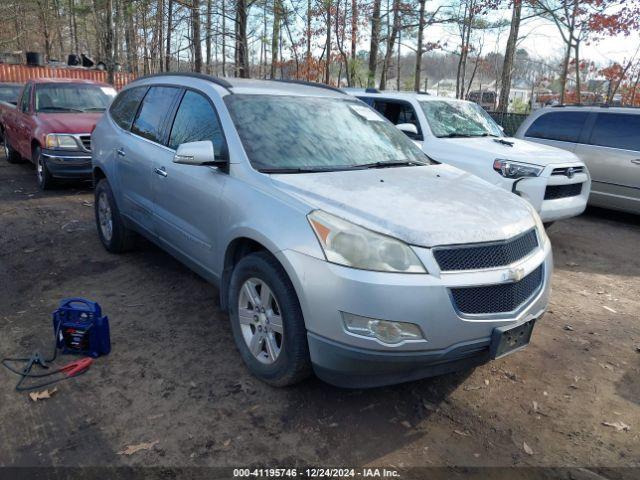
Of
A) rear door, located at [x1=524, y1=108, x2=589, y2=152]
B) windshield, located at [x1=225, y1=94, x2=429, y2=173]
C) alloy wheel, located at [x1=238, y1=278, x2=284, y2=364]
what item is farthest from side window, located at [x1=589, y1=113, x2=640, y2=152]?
alloy wheel, located at [x1=238, y1=278, x2=284, y2=364]

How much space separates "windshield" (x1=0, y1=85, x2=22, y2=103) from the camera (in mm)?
13616

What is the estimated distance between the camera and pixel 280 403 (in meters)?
3.00

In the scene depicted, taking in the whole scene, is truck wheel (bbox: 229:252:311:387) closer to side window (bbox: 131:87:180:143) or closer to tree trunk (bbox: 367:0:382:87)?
side window (bbox: 131:87:180:143)

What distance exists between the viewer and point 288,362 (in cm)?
286

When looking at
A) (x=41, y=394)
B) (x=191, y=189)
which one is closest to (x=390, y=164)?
(x=191, y=189)

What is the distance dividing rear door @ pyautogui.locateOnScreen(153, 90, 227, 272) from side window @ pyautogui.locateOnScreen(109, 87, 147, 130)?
3.42 ft

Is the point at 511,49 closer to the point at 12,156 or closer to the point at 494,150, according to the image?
the point at 494,150

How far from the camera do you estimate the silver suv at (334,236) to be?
2523 millimetres

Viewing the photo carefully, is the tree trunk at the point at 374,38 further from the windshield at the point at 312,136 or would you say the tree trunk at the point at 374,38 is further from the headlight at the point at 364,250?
the headlight at the point at 364,250

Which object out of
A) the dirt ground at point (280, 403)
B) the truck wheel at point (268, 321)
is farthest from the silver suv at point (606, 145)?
the truck wheel at point (268, 321)

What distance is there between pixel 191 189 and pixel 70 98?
22.5ft

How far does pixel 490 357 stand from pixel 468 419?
0.47 meters

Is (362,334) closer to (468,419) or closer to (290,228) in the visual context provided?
(290,228)

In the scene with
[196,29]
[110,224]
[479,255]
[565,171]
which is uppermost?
[196,29]
